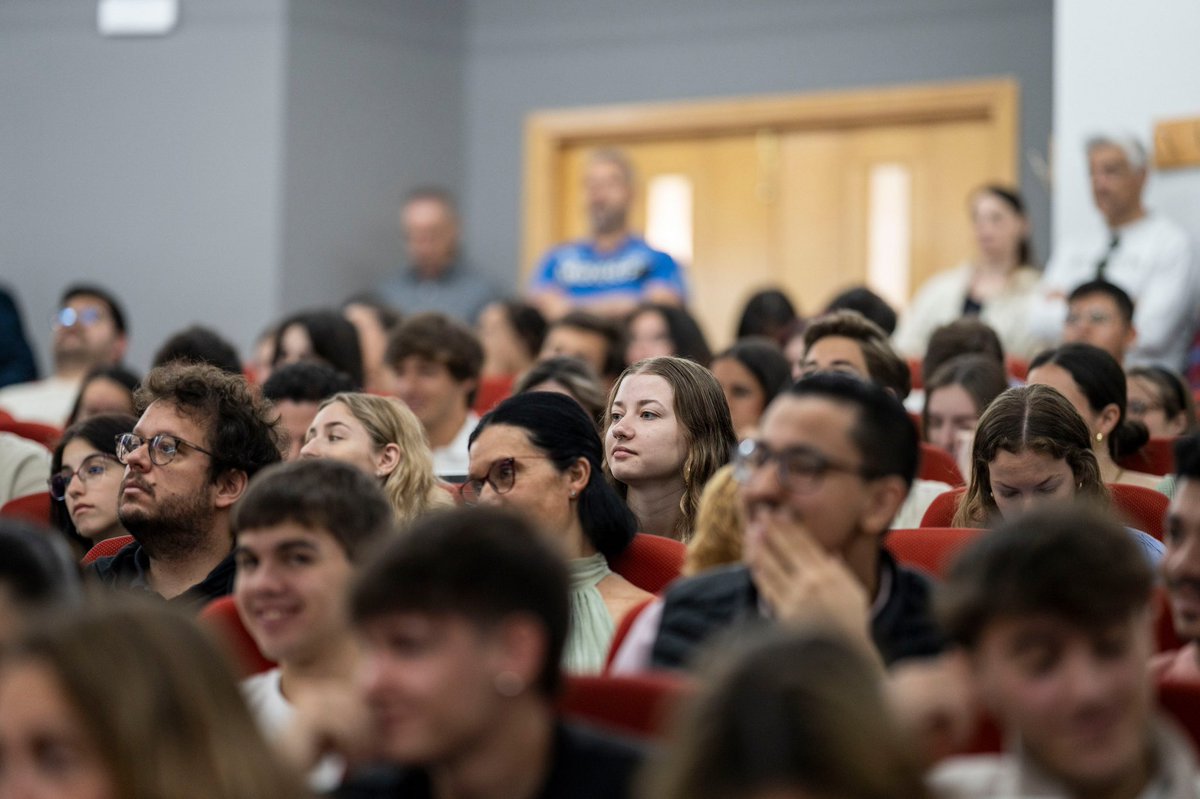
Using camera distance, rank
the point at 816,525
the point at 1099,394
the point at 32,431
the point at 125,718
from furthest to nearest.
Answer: the point at 32,431 → the point at 1099,394 → the point at 816,525 → the point at 125,718

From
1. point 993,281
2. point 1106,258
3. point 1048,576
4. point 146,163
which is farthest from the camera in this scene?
point 146,163

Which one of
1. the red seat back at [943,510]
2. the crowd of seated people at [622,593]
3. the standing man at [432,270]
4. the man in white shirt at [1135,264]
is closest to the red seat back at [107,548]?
the crowd of seated people at [622,593]

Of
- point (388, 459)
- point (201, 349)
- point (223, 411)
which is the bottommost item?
point (388, 459)

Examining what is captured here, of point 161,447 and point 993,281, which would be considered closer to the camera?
point 161,447

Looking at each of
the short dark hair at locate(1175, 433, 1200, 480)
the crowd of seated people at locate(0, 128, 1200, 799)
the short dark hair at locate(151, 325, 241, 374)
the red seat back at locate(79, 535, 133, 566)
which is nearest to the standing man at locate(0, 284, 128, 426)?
the short dark hair at locate(151, 325, 241, 374)

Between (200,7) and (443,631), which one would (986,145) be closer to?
(200,7)

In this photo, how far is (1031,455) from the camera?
119 inches

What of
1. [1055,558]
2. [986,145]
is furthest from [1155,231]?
[1055,558]

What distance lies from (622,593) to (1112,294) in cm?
242

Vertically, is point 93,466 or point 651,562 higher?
point 93,466

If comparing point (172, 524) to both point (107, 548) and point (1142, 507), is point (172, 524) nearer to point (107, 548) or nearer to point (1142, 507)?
point (107, 548)

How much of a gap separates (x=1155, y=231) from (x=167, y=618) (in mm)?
4620

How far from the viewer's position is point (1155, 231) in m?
5.55

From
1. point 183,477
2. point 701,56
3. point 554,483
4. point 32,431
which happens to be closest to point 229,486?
point 183,477
